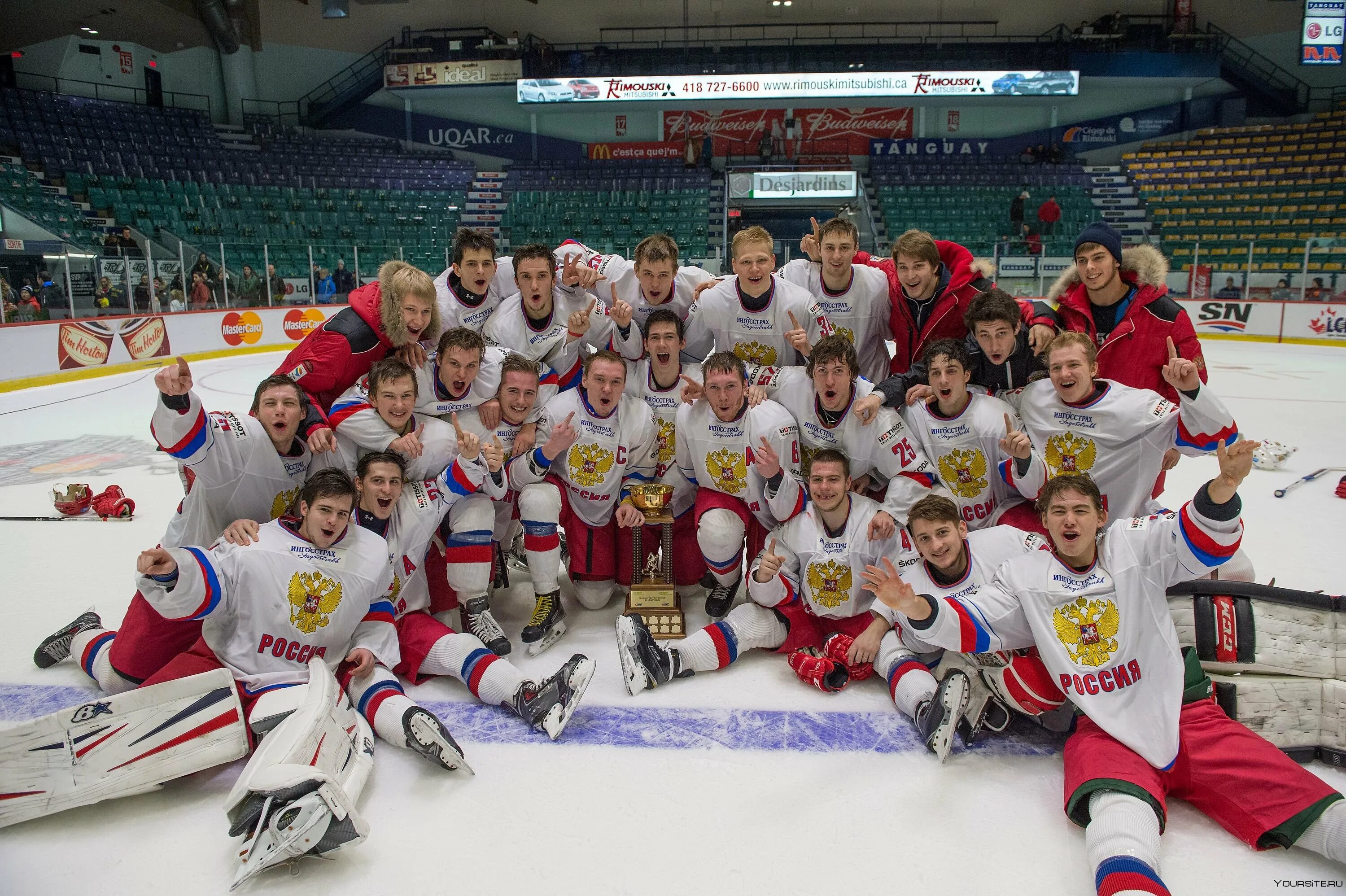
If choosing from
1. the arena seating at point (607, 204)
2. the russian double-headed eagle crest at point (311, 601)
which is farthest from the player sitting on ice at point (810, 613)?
the arena seating at point (607, 204)

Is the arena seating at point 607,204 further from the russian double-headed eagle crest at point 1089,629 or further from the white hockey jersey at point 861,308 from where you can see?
the russian double-headed eagle crest at point 1089,629

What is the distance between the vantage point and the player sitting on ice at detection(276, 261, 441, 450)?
3.85m

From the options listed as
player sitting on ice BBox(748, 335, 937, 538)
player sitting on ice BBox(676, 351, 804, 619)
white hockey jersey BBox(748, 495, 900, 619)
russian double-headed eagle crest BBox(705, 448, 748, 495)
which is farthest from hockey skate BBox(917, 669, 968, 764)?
russian double-headed eagle crest BBox(705, 448, 748, 495)

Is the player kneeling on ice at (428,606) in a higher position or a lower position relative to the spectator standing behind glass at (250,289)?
lower

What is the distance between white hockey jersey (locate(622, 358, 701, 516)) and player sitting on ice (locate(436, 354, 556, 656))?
1.81 ft

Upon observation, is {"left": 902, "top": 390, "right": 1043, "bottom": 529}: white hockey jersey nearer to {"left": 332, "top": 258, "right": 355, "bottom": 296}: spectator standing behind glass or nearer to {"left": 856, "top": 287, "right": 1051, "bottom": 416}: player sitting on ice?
{"left": 856, "top": 287, "right": 1051, "bottom": 416}: player sitting on ice

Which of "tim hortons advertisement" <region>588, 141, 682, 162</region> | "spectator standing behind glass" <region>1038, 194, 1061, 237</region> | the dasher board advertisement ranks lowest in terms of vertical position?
"spectator standing behind glass" <region>1038, 194, 1061, 237</region>

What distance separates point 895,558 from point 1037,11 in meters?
26.6

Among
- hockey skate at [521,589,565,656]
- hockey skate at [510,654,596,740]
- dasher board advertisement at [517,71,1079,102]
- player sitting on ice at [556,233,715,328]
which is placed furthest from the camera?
dasher board advertisement at [517,71,1079,102]

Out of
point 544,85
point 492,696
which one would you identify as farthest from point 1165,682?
point 544,85

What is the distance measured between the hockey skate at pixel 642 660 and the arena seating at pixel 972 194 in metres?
18.1

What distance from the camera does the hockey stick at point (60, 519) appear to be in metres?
5.29

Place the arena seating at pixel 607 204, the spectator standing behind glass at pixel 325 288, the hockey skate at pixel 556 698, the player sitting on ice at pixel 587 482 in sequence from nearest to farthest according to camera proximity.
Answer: the hockey skate at pixel 556 698 → the player sitting on ice at pixel 587 482 → the spectator standing behind glass at pixel 325 288 → the arena seating at pixel 607 204

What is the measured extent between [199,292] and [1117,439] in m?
13.8
